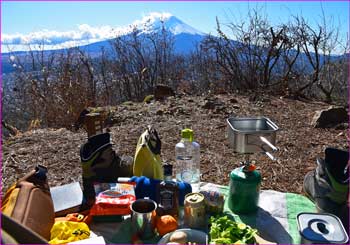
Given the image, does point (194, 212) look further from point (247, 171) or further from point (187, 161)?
point (187, 161)

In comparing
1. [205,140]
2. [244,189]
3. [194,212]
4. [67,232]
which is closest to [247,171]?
[244,189]

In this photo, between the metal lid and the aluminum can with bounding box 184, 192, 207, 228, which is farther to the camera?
the aluminum can with bounding box 184, 192, 207, 228

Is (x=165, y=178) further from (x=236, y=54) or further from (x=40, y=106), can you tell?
(x=236, y=54)

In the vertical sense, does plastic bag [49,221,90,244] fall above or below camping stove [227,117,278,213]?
below

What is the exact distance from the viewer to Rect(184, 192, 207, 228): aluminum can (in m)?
1.07

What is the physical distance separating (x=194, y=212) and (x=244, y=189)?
0.22 m

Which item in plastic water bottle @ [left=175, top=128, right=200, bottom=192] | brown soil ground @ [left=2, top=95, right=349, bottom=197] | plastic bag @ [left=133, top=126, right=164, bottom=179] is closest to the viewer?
plastic bag @ [left=133, top=126, right=164, bottom=179]

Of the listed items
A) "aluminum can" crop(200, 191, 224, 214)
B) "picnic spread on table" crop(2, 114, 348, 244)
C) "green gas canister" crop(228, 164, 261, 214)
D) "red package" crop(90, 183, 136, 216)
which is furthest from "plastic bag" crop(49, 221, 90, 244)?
"green gas canister" crop(228, 164, 261, 214)

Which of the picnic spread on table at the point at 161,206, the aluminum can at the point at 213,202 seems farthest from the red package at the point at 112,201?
the aluminum can at the point at 213,202

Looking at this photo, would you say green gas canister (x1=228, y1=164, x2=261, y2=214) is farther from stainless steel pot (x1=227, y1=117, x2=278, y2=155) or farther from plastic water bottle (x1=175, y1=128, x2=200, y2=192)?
plastic water bottle (x1=175, y1=128, x2=200, y2=192)

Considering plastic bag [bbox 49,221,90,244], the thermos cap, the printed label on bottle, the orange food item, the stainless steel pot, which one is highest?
the stainless steel pot

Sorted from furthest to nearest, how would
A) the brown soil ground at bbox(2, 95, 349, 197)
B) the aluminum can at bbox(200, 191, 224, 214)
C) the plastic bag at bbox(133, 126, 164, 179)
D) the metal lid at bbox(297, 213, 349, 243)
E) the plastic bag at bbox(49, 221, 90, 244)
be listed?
the brown soil ground at bbox(2, 95, 349, 197) < the plastic bag at bbox(133, 126, 164, 179) < the aluminum can at bbox(200, 191, 224, 214) < the plastic bag at bbox(49, 221, 90, 244) < the metal lid at bbox(297, 213, 349, 243)

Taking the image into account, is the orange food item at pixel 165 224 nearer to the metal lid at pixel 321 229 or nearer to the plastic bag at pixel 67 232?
the plastic bag at pixel 67 232

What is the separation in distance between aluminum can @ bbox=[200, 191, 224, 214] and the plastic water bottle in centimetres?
23
